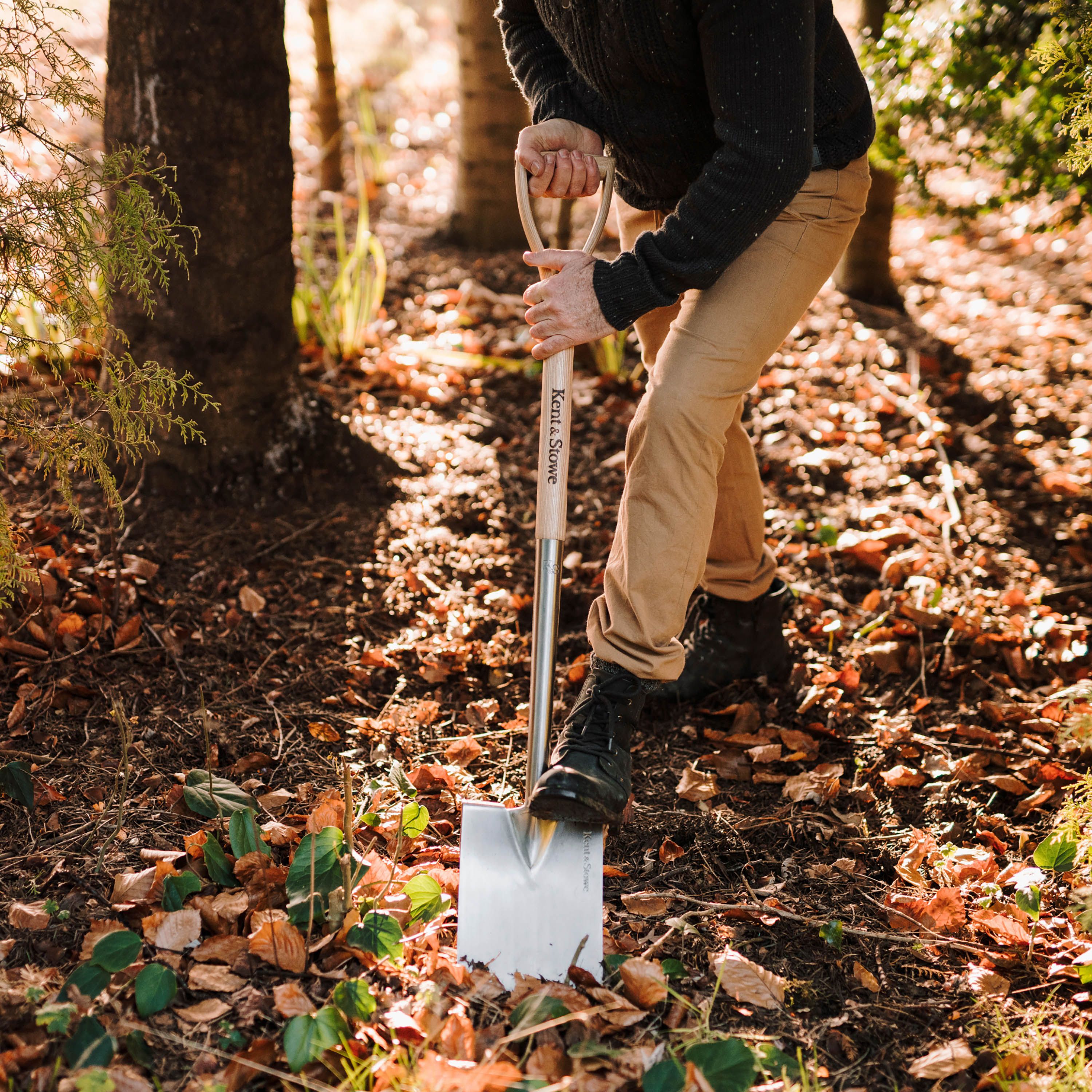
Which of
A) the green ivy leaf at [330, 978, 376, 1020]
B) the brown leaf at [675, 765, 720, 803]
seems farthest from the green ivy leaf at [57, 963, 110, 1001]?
the brown leaf at [675, 765, 720, 803]

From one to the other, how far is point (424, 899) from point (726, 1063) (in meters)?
0.58

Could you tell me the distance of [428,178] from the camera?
19.3ft

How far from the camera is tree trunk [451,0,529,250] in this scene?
437 centimetres

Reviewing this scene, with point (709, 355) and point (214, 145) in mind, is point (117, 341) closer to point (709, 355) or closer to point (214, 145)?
point (214, 145)

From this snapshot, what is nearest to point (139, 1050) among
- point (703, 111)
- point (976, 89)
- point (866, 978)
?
point (866, 978)

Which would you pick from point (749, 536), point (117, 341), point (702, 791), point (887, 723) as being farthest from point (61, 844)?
point (887, 723)

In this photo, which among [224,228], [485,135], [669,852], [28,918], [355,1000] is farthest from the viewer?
[485,135]

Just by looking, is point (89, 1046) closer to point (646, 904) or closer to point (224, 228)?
point (646, 904)

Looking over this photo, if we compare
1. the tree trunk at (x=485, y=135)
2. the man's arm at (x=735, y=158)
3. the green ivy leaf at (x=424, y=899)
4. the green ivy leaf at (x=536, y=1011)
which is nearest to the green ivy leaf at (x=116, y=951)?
the green ivy leaf at (x=424, y=899)

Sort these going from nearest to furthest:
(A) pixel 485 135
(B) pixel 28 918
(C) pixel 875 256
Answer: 1. (B) pixel 28 918
2. (C) pixel 875 256
3. (A) pixel 485 135

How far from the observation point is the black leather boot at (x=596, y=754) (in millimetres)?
1780

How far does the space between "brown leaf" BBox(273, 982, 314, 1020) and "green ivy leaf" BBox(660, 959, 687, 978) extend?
1.95 ft

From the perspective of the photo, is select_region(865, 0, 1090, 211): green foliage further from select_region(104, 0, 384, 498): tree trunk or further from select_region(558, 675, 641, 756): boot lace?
select_region(558, 675, 641, 756): boot lace

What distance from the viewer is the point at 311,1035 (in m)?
1.43
